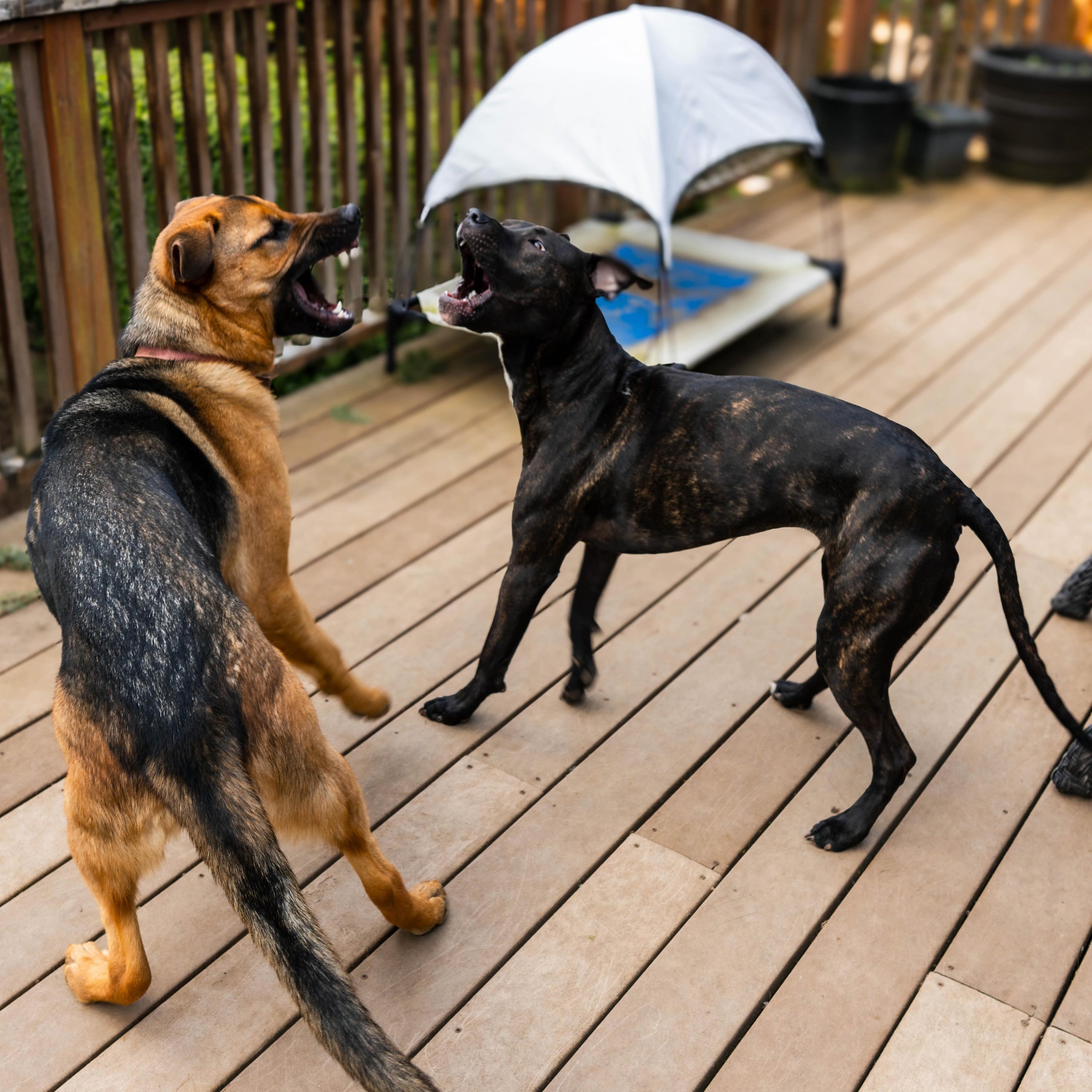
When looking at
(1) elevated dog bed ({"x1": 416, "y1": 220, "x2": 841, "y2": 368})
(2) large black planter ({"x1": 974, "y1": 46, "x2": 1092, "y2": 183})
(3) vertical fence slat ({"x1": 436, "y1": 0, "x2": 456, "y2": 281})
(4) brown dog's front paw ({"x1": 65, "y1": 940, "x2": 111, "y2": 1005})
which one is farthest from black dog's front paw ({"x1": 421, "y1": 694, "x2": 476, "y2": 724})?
(2) large black planter ({"x1": 974, "y1": 46, "x2": 1092, "y2": 183})

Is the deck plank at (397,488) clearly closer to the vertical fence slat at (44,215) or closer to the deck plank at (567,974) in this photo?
the vertical fence slat at (44,215)

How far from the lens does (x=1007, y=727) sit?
3.20 meters

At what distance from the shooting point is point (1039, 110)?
738 cm

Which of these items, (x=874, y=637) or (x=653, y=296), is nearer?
(x=874, y=637)

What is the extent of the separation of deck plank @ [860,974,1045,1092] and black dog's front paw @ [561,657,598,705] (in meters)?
1.16

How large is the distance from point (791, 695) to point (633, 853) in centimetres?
74

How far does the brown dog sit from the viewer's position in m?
1.94

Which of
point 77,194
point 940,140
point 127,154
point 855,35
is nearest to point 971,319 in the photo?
point 940,140

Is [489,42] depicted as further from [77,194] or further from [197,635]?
[197,635]

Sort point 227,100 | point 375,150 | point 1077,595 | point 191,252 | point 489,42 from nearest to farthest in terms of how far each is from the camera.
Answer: point 191,252 < point 1077,595 < point 227,100 < point 375,150 < point 489,42

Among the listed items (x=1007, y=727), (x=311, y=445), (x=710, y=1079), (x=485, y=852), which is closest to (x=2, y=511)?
(x=311, y=445)

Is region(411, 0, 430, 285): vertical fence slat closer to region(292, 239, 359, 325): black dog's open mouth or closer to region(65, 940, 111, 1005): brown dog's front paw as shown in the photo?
region(292, 239, 359, 325): black dog's open mouth

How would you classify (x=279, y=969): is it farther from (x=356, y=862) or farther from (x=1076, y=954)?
(x=1076, y=954)

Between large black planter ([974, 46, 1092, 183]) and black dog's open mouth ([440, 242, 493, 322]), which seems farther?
large black planter ([974, 46, 1092, 183])
